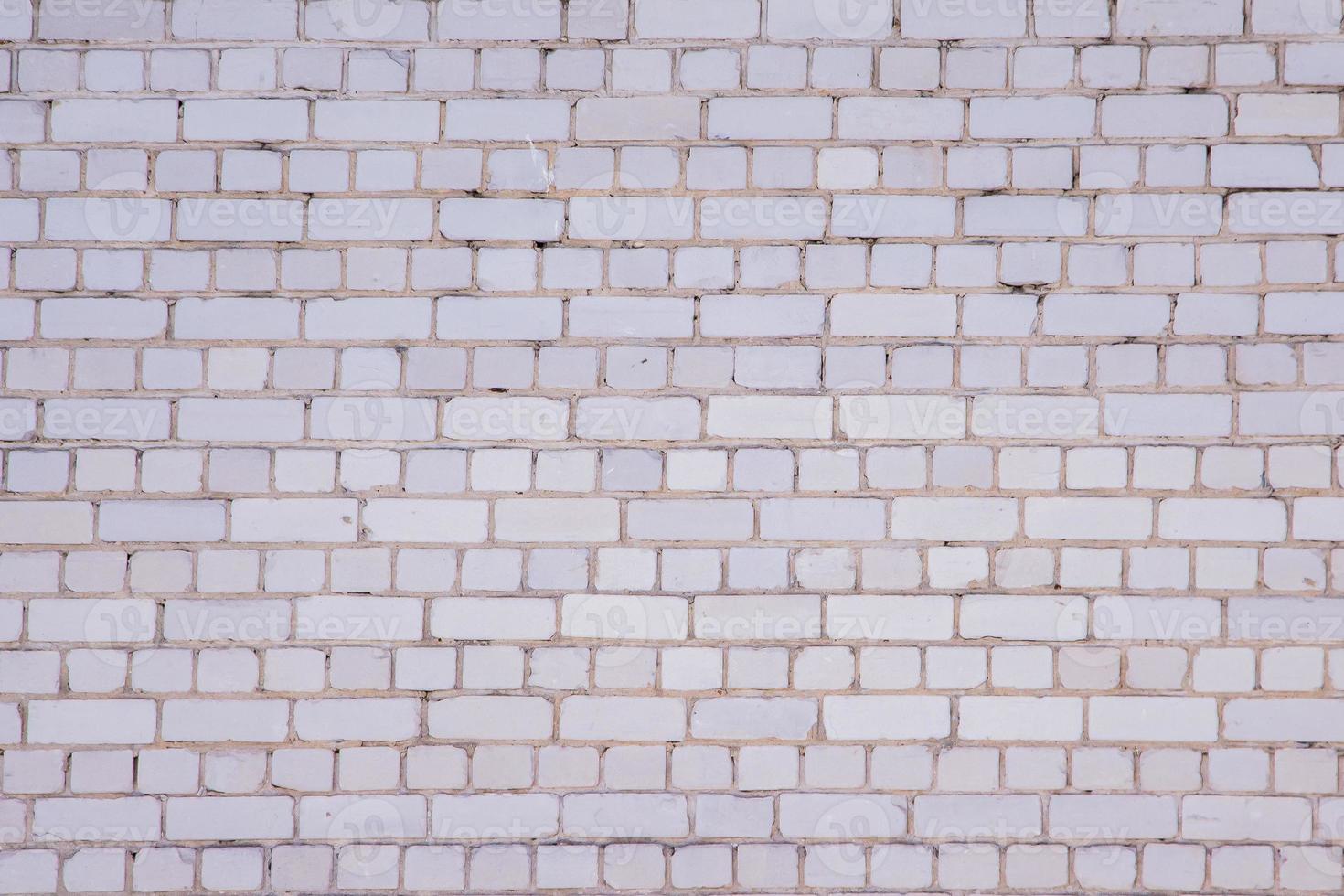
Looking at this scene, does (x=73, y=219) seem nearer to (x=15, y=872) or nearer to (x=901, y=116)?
(x=15, y=872)

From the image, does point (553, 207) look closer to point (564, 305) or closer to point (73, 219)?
point (564, 305)

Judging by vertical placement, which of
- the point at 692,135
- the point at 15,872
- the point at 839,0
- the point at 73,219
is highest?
the point at 839,0

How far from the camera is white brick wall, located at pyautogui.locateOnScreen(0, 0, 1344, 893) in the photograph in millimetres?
2053

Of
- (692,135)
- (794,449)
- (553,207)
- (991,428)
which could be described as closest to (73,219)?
(553,207)

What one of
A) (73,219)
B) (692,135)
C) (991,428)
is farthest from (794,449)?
(73,219)

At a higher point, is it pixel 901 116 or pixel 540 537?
pixel 901 116

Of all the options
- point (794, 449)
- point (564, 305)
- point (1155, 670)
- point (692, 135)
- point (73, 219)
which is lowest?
point (1155, 670)

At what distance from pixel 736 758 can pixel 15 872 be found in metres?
1.70

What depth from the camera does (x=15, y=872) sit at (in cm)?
206

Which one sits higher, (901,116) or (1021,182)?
(901,116)

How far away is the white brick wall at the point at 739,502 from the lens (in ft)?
6.73

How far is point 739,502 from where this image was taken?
2.06 meters

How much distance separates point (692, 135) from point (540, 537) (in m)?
1.01

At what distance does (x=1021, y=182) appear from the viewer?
207 centimetres
